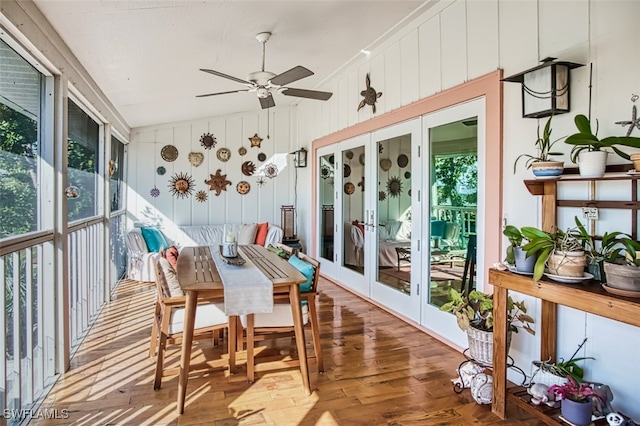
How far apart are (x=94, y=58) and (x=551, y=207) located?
3.79 meters

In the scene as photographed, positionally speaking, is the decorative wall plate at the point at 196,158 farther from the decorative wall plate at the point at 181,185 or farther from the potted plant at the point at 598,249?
the potted plant at the point at 598,249

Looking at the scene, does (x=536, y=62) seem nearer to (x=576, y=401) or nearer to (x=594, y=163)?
(x=594, y=163)

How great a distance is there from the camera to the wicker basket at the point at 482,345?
268 cm

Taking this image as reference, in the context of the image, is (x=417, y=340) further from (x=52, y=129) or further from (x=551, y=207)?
(x=52, y=129)

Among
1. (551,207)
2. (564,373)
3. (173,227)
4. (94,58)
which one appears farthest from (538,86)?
(173,227)

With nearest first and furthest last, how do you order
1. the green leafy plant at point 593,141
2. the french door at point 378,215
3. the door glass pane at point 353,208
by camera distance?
the green leafy plant at point 593,141 < the french door at point 378,215 < the door glass pane at point 353,208

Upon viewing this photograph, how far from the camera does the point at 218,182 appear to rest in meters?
7.55

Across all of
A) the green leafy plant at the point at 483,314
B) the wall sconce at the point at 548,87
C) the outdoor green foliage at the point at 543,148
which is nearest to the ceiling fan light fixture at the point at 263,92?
the wall sconce at the point at 548,87

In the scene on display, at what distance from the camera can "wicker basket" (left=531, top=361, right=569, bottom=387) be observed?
2.32 m

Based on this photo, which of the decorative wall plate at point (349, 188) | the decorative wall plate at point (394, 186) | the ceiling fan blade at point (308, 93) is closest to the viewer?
the ceiling fan blade at point (308, 93)

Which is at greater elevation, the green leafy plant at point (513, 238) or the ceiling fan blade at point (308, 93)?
the ceiling fan blade at point (308, 93)

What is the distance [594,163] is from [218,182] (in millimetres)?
6388

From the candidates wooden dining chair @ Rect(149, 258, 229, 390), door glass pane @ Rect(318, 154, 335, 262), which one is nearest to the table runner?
wooden dining chair @ Rect(149, 258, 229, 390)

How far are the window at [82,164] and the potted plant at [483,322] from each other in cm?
301
